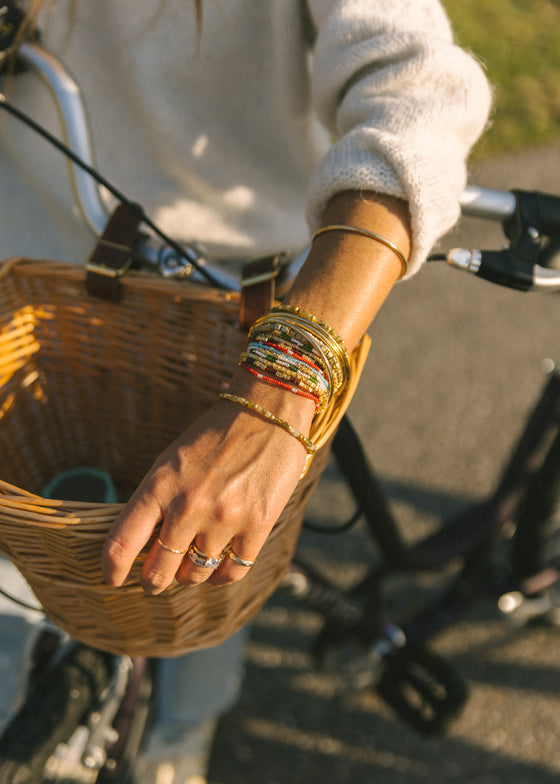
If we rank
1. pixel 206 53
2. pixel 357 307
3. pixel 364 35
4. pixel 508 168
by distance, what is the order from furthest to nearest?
pixel 508 168, pixel 206 53, pixel 364 35, pixel 357 307

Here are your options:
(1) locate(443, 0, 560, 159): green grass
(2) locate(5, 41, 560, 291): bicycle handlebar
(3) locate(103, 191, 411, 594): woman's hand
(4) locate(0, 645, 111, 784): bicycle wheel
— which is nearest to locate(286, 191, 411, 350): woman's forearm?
(3) locate(103, 191, 411, 594): woman's hand

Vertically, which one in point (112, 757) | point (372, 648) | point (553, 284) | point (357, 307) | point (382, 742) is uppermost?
point (357, 307)

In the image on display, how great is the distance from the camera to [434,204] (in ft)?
2.40

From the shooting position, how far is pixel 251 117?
104cm

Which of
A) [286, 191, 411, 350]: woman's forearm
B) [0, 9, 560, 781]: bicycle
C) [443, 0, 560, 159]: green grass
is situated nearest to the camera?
[286, 191, 411, 350]: woman's forearm

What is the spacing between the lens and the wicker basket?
2.03ft

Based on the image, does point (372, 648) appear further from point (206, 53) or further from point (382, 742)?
point (206, 53)

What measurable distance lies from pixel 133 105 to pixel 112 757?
3.49 ft

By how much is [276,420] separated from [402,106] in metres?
0.42

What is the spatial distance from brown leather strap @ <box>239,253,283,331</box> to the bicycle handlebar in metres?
0.04

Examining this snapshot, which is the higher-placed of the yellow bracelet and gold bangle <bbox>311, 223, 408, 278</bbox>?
gold bangle <bbox>311, 223, 408, 278</bbox>

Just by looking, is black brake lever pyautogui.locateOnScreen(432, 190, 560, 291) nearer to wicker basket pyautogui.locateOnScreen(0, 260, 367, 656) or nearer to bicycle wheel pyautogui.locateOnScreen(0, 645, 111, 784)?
wicker basket pyautogui.locateOnScreen(0, 260, 367, 656)

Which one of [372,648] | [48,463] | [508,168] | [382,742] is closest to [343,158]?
[48,463]

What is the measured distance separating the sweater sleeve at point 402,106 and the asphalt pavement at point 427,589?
0.20 m
